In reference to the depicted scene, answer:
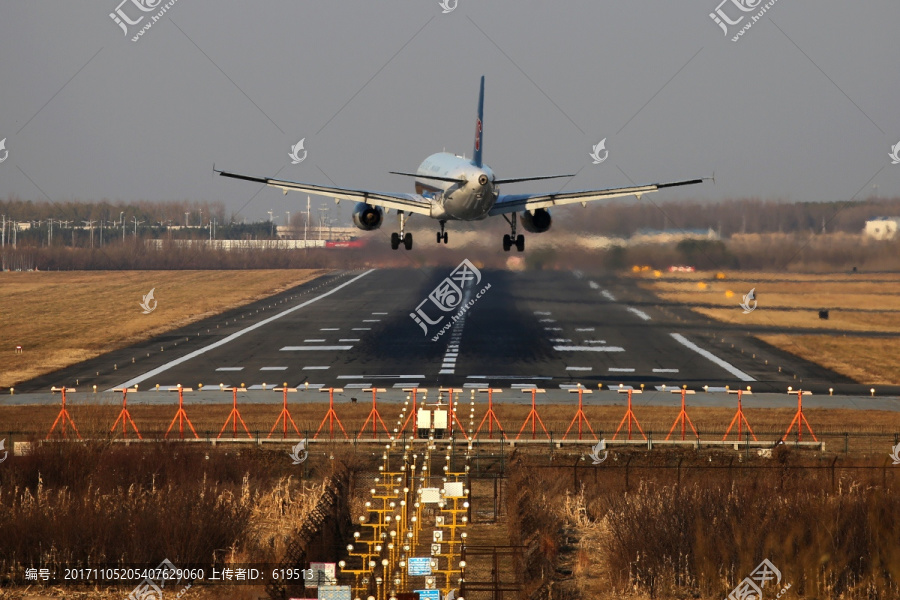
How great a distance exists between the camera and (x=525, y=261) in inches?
4176

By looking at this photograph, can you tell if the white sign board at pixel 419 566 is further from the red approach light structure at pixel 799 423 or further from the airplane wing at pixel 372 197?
the airplane wing at pixel 372 197

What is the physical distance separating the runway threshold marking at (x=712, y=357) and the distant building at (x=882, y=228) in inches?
1110

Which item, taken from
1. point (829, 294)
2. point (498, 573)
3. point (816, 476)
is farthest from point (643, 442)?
point (829, 294)

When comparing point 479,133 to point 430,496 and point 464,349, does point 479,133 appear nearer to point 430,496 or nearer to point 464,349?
point 464,349

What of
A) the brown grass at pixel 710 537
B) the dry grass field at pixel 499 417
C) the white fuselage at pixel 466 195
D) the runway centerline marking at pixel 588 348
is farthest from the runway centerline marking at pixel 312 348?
the brown grass at pixel 710 537

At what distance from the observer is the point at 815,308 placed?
11125 cm

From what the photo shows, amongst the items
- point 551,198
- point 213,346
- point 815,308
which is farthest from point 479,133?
point 815,308

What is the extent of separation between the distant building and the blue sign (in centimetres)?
9030

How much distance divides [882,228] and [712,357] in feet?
122

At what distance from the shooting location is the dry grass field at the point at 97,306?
84.9 meters

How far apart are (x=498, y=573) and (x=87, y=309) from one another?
92.7m

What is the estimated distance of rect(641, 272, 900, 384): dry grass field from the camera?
80.4 metres

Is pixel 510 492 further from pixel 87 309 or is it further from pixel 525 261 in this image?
pixel 87 309

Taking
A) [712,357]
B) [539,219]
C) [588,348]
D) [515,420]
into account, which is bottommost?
[515,420]
